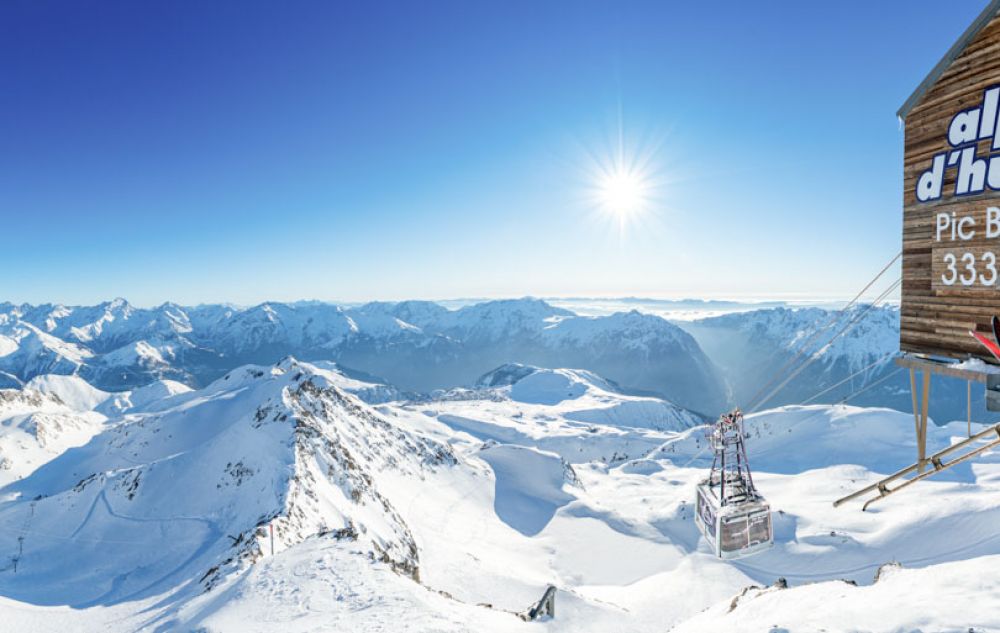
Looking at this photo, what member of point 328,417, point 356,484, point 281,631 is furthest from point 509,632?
point 328,417

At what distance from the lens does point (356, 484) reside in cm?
5109

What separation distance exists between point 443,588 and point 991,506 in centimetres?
5370

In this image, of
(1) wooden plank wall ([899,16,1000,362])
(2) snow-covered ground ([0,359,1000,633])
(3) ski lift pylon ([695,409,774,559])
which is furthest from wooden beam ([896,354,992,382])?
(3) ski lift pylon ([695,409,774,559])

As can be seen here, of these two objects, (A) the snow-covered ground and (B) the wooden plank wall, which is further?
(A) the snow-covered ground

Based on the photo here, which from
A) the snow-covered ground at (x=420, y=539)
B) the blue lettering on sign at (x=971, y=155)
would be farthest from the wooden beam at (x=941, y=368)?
the snow-covered ground at (x=420, y=539)

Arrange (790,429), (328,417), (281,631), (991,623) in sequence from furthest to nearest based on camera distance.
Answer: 1. (790,429)
2. (328,417)
3. (281,631)
4. (991,623)

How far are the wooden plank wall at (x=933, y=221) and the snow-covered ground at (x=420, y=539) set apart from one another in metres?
6.85

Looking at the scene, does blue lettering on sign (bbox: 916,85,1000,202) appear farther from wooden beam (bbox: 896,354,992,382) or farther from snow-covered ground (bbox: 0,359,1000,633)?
snow-covered ground (bbox: 0,359,1000,633)

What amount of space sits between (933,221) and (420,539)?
164 feet

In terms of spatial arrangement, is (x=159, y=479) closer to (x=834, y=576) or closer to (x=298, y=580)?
(x=298, y=580)

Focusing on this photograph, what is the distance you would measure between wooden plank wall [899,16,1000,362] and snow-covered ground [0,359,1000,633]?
22.5ft

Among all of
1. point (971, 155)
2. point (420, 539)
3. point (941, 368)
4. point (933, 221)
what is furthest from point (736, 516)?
point (420, 539)

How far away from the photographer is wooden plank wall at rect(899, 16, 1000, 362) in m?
13.3

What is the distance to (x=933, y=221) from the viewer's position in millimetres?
14641
